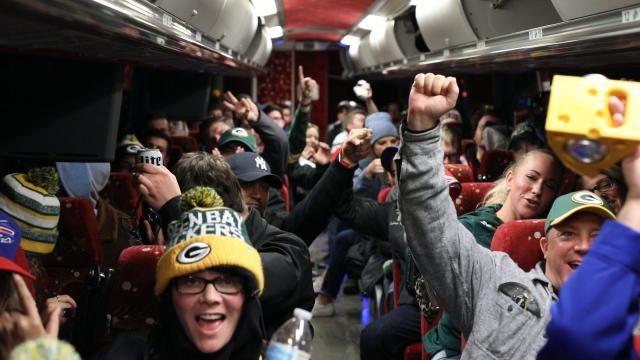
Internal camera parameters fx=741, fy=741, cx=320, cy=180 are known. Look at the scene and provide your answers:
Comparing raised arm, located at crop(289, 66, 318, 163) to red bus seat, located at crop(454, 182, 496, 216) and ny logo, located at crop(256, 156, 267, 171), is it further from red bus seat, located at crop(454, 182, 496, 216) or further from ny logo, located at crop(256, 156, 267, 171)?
ny logo, located at crop(256, 156, 267, 171)

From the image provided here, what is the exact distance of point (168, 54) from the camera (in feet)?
15.7

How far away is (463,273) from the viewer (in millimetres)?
2117

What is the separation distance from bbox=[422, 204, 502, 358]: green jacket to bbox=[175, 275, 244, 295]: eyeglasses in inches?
43.1

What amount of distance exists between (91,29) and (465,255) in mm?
1605

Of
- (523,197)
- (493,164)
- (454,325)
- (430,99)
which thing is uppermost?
(430,99)

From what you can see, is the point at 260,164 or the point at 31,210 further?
the point at 260,164

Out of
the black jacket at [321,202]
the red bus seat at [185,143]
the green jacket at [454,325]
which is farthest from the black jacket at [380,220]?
the red bus seat at [185,143]

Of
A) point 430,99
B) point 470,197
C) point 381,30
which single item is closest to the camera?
point 430,99

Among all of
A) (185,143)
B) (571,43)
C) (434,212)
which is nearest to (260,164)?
(434,212)

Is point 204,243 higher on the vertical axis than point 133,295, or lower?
higher

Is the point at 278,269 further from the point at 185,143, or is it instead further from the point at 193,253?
the point at 185,143

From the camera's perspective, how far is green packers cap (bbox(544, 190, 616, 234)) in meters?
2.23

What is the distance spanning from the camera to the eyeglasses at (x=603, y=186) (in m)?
3.21

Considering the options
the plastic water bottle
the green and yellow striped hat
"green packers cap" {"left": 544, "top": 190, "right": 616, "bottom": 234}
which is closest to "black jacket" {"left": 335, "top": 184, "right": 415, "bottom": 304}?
"green packers cap" {"left": 544, "top": 190, "right": 616, "bottom": 234}
